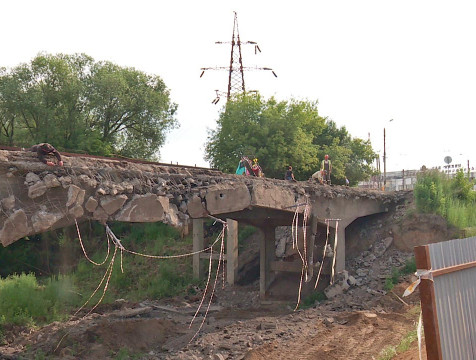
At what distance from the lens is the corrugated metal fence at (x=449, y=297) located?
5.96 metres

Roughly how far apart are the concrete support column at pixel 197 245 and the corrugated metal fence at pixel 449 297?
60.9 ft

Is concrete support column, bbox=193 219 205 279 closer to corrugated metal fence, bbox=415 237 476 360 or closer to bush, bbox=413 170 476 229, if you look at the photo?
bush, bbox=413 170 476 229

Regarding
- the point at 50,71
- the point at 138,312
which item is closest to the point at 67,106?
the point at 50,71

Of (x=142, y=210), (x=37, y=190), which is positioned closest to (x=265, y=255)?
(x=142, y=210)

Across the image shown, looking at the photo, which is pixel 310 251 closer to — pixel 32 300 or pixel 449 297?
pixel 32 300

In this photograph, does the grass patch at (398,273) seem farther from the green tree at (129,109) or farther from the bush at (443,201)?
the green tree at (129,109)

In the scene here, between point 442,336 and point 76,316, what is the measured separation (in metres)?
16.7

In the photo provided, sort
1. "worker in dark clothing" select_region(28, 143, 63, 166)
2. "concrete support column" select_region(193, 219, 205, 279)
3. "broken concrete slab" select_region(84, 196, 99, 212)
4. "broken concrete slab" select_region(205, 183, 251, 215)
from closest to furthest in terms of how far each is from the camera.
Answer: "worker in dark clothing" select_region(28, 143, 63, 166)
"broken concrete slab" select_region(84, 196, 99, 212)
"broken concrete slab" select_region(205, 183, 251, 215)
"concrete support column" select_region(193, 219, 205, 279)

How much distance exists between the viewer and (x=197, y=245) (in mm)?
25188

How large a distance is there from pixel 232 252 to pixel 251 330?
8.16 m

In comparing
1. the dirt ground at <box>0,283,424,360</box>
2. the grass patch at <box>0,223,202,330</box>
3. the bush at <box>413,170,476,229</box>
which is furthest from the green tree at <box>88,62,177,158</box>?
the bush at <box>413,170,476,229</box>

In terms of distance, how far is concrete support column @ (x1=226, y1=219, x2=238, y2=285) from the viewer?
23531 millimetres

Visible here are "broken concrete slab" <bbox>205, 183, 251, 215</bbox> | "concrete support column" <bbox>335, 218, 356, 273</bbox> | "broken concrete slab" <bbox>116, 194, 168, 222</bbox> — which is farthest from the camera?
"concrete support column" <bbox>335, 218, 356, 273</bbox>

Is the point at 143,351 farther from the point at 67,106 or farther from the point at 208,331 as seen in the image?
the point at 67,106
